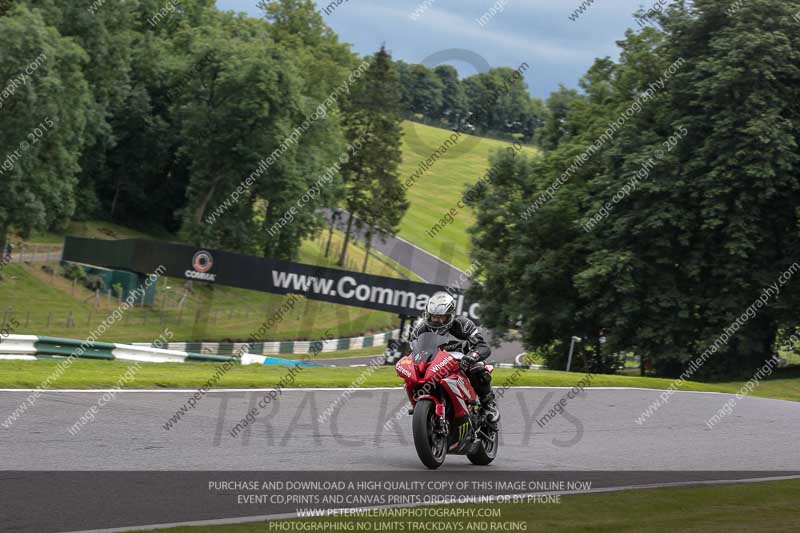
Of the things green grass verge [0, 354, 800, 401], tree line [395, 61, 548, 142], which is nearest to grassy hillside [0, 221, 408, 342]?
green grass verge [0, 354, 800, 401]

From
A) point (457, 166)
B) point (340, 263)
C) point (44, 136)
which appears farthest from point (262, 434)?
point (457, 166)

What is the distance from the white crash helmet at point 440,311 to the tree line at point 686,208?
2311 centimetres

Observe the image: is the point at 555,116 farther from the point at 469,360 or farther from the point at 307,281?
the point at 469,360

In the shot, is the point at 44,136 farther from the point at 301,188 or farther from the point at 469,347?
the point at 469,347

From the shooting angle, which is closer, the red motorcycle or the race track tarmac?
the race track tarmac

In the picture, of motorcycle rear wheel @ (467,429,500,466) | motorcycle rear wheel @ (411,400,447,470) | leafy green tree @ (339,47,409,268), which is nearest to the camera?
motorcycle rear wheel @ (411,400,447,470)

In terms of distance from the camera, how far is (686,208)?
34.4m

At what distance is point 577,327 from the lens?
38938 millimetres

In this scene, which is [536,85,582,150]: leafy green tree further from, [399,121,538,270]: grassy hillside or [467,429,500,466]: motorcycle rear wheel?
[399,121,538,270]: grassy hillside

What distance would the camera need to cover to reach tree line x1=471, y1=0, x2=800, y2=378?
32.8m

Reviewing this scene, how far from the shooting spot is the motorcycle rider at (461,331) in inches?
439
